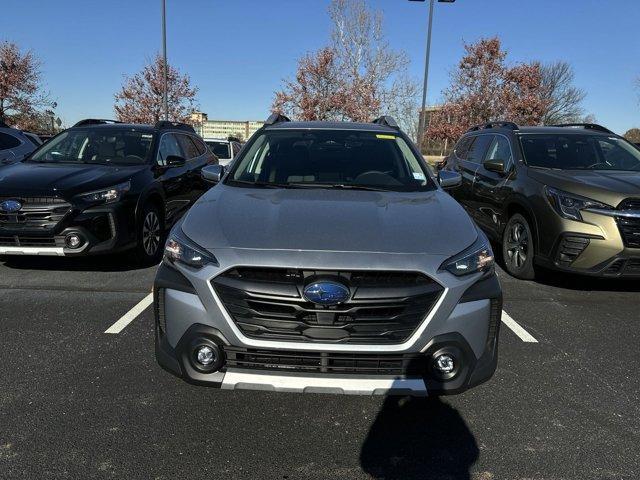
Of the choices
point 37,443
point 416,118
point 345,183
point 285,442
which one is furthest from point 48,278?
point 416,118

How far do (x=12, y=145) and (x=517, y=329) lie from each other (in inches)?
354

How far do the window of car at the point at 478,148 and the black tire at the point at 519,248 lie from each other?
5.28ft

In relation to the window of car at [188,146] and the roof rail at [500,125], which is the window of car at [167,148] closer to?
the window of car at [188,146]

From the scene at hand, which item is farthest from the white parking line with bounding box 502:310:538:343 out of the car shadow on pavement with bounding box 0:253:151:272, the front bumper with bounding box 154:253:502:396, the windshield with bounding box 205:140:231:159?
the windshield with bounding box 205:140:231:159

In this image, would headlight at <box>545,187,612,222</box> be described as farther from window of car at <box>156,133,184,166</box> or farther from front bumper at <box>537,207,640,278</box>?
window of car at <box>156,133,184,166</box>

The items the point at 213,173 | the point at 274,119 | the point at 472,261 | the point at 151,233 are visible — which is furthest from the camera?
the point at 151,233

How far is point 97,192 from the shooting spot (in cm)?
533

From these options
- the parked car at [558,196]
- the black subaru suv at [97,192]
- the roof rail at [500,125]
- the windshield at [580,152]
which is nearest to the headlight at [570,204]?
the parked car at [558,196]

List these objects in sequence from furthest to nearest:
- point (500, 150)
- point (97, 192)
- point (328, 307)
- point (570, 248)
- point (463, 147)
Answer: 1. point (463, 147)
2. point (500, 150)
3. point (97, 192)
4. point (570, 248)
5. point (328, 307)

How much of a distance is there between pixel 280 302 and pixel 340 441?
2.79ft

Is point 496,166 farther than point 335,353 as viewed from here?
Yes

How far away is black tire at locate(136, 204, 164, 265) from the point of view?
5850 mm

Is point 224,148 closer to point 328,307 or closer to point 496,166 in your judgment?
point 496,166

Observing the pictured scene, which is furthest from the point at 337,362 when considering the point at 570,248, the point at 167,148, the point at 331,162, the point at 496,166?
the point at 167,148
